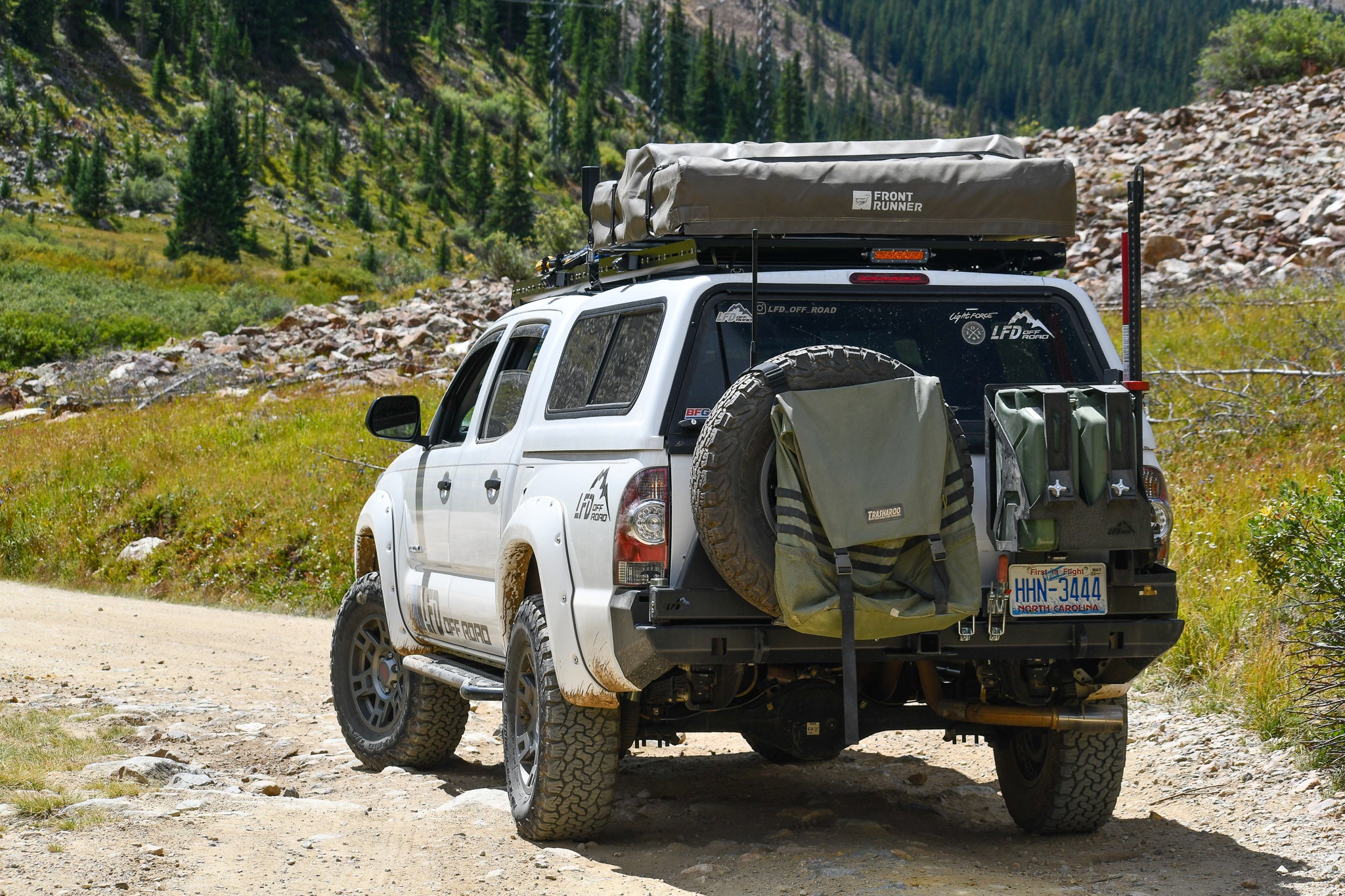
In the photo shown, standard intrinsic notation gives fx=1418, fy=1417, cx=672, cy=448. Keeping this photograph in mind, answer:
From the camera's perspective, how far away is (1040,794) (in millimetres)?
5777

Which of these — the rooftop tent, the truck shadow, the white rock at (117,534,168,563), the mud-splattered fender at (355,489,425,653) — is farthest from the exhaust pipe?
the white rock at (117,534,168,563)

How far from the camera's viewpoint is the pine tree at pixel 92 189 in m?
77.9

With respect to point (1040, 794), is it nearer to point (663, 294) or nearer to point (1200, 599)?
point (663, 294)

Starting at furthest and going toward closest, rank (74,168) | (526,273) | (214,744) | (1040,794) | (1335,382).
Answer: (74,168) → (526,273) → (1335,382) → (214,744) → (1040,794)

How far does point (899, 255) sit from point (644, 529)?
1589 millimetres

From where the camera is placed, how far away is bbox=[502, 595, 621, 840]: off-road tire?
521cm

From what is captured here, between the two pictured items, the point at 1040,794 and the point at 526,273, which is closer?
the point at 1040,794

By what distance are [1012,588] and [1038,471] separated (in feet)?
1.42

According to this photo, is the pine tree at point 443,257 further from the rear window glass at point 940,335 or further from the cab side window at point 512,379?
the rear window glass at point 940,335

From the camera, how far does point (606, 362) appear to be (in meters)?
5.57

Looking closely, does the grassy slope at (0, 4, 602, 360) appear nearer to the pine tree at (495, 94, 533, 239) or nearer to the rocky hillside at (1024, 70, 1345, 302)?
the pine tree at (495, 94, 533, 239)

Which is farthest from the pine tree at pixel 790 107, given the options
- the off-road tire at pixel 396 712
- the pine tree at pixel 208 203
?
the off-road tire at pixel 396 712

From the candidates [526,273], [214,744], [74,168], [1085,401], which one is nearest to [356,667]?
[214,744]

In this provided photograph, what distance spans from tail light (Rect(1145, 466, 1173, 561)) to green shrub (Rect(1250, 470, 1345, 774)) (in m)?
1.72
